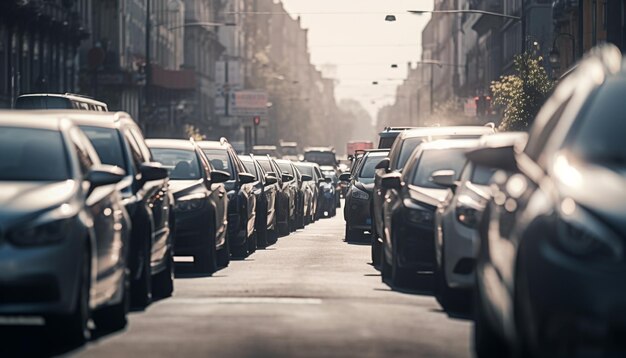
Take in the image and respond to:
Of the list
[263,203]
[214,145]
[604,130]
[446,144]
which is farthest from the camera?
[263,203]

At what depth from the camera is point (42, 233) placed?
10820mm

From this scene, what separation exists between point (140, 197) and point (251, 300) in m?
1.38

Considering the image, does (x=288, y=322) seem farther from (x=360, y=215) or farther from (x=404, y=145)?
→ (x=360, y=215)

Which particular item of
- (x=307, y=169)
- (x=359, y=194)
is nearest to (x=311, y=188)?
(x=307, y=169)

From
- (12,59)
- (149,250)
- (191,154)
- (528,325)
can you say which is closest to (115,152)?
(149,250)

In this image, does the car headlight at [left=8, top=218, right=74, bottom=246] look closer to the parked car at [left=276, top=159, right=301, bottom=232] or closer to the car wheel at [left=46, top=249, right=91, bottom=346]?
the car wheel at [left=46, top=249, right=91, bottom=346]

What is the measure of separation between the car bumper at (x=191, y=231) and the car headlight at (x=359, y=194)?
1109cm

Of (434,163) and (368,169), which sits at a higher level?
(434,163)

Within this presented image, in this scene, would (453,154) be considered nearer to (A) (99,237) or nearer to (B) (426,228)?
(B) (426,228)

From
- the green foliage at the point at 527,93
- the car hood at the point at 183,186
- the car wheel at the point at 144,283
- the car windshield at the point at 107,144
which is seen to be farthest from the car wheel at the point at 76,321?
the green foliage at the point at 527,93

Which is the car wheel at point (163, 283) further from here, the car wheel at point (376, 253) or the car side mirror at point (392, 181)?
the car wheel at point (376, 253)

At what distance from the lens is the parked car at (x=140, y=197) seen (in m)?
14.5

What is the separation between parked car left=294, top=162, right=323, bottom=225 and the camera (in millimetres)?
44894

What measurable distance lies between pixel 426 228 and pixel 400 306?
2.73m
